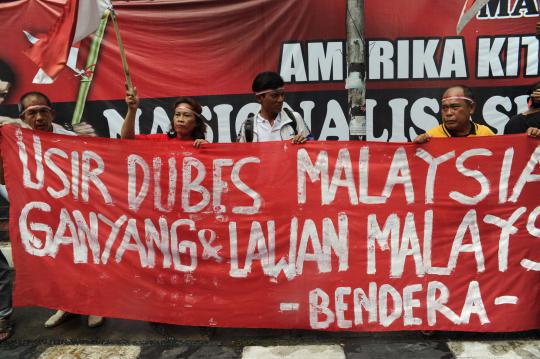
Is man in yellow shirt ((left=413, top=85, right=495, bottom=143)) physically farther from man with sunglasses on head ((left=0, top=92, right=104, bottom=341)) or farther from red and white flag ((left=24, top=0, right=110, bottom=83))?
man with sunglasses on head ((left=0, top=92, right=104, bottom=341))

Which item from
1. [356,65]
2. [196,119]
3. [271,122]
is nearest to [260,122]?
[271,122]

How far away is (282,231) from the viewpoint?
296 cm

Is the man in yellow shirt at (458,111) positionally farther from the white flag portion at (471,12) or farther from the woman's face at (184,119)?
the woman's face at (184,119)

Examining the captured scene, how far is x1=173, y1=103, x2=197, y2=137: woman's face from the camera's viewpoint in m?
3.13

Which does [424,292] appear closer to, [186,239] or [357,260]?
[357,260]

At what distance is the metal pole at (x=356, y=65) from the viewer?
3564 millimetres

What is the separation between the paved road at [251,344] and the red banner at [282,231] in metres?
0.12

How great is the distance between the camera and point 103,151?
309cm

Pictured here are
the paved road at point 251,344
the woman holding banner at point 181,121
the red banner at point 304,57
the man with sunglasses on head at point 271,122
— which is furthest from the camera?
the red banner at point 304,57

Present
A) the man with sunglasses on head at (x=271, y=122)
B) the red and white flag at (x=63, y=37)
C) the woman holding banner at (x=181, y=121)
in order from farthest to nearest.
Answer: the man with sunglasses on head at (x=271, y=122) < the woman holding banner at (x=181, y=121) < the red and white flag at (x=63, y=37)

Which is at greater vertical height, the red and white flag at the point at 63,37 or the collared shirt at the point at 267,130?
the red and white flag at the point at 63,37

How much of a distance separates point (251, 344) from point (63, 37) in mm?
2332

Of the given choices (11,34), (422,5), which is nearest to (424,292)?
(422,5)

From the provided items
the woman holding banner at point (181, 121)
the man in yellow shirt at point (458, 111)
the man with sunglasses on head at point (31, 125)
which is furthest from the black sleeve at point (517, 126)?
the man with sunglasses on head at point (31, 125)
